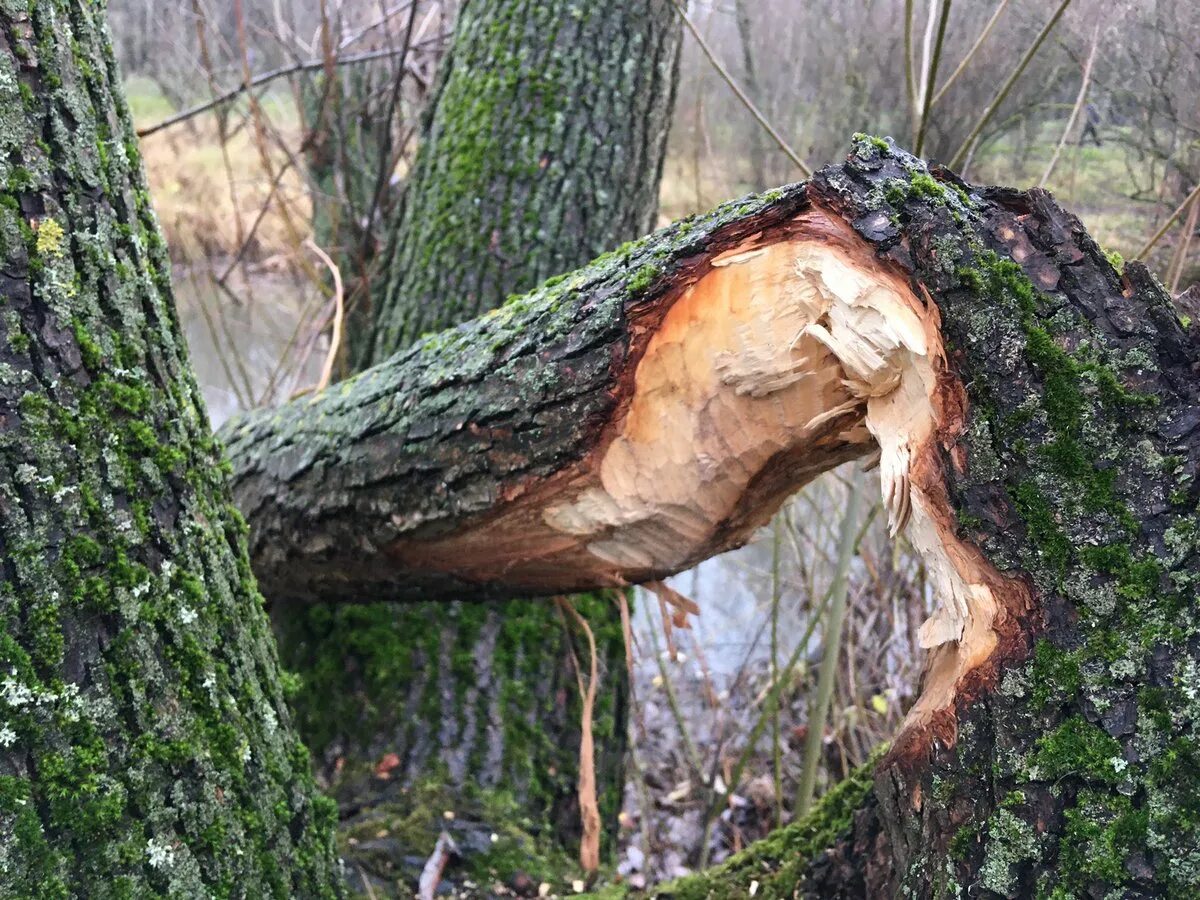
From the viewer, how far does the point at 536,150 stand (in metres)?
2.14

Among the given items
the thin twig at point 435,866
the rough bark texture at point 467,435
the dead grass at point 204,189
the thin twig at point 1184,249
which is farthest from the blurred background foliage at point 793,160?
the dead grass at point 204,189

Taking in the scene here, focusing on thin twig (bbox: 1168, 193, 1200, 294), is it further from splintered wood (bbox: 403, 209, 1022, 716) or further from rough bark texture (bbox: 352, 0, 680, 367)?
rough bark texture (bbox: 352, 0, 680, 367)

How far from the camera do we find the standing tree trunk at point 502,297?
1991mm

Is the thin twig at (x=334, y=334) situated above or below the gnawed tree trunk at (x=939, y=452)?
above

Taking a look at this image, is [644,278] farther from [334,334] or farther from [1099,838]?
[334,334]

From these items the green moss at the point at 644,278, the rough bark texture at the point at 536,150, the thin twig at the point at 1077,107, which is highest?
the rough bark texture at the point at 536,150

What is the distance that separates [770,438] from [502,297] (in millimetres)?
1123

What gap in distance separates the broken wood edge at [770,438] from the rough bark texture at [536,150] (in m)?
0.86

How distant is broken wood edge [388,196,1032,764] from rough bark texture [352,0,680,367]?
86 cm

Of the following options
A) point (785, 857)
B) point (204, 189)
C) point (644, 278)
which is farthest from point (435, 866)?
point (204, 189)

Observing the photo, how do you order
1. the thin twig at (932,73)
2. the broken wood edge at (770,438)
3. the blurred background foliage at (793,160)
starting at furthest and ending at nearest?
the blurred background foliage at (793,160)
the thin twig at (932,73)
the broken wood edge at (770,438)

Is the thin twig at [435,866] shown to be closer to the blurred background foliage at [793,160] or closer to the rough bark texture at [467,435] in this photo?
the rough bark texture at [467,435]

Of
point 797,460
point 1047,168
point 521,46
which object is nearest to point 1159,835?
point 797,460

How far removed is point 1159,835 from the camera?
0.78 meters
